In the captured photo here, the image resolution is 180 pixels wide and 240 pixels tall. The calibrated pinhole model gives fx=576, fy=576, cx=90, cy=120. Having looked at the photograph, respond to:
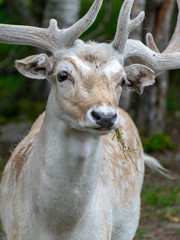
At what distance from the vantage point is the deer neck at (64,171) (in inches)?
159

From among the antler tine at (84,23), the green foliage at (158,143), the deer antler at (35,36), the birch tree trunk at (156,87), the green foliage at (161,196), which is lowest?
the green foliage at (161,196)

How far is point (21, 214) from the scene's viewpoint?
4.38m

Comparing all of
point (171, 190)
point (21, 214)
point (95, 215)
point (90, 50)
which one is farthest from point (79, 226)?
point (171, 190)

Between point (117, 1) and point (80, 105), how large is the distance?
416 inches

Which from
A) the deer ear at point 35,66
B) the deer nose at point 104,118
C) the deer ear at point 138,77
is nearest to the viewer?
the deer nose at point 104,118

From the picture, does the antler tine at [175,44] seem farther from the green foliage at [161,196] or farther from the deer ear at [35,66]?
the green foliage at [161,196]

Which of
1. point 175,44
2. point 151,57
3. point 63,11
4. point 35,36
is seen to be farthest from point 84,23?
point 63,11

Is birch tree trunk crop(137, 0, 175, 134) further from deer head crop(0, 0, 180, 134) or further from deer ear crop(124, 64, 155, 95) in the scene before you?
deer head crop(0, 0, 180, 134)

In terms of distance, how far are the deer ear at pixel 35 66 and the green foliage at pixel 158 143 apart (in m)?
5.41

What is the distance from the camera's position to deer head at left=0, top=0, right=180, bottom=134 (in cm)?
373

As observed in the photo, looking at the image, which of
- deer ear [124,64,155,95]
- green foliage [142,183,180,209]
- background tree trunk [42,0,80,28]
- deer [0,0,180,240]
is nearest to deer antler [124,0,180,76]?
deer [0,0,180,240]

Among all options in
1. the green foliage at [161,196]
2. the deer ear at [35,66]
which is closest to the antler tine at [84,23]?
the deer ear at [35,66]

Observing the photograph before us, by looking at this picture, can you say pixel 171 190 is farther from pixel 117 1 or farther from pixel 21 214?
pixel 117 1

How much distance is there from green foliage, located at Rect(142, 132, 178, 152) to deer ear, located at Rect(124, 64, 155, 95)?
4.97 m
